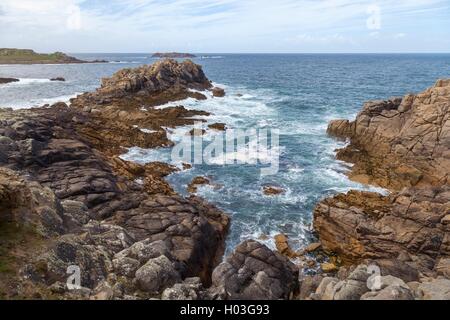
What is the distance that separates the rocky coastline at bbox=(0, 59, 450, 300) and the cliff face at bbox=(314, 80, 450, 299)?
9cm

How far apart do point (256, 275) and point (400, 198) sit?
1418 centimetres

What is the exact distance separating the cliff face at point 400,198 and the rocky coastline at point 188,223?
0.30 feet

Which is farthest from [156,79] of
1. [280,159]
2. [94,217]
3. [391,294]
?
[391,294]

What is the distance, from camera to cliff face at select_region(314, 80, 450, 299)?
71.3 feet

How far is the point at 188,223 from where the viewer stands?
915 inches

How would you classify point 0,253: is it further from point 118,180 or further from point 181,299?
point 118,180

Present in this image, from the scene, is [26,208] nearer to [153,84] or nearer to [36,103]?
[36,103]

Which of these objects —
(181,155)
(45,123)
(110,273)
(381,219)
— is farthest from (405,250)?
(45,123)

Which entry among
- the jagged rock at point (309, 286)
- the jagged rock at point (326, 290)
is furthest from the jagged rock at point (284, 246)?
the jagged rock at point (326, 290)

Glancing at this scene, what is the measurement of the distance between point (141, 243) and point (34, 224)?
479 cm

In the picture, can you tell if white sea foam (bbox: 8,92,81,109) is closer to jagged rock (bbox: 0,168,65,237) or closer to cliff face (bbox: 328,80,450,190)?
jagged rock (bbox: 0,168,65,237)

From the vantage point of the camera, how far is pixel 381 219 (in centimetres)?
2447

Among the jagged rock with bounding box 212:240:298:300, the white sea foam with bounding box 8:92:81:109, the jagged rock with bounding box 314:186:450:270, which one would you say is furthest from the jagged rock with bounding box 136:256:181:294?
the white sea foam with bounding box 8:92:81:109

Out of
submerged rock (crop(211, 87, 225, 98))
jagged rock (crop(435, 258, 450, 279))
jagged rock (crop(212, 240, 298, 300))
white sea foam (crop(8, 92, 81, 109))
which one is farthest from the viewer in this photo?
submerged rock (crop(211, 87, 225, 98))
